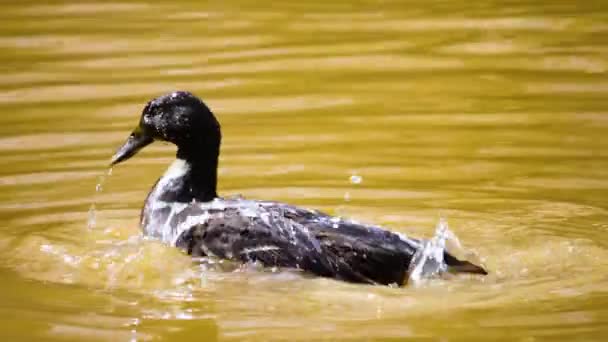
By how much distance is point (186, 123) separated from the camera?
8250 mm

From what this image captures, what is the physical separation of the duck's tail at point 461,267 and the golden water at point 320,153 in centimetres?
6

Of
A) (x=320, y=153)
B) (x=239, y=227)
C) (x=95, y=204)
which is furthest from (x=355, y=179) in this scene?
(x=239, y=227)

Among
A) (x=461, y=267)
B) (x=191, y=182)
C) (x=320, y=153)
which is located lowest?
(x=461, y=267)

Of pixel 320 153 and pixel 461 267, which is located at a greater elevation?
pixel 320 153

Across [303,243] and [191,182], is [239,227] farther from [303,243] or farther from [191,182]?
[191,182]

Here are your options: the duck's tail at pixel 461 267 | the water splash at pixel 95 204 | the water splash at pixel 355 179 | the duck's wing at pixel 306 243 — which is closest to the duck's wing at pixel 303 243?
the duck's wing at pixel 306 243

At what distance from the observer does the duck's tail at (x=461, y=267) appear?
24.1 ft

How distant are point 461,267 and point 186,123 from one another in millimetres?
1774

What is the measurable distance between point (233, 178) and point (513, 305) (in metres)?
2.89

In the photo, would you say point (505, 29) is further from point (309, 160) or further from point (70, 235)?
point (70, 235)

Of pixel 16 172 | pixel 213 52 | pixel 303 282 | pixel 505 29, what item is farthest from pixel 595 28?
pixel 303 282

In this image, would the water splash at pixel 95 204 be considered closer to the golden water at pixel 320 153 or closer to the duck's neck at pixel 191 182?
the golden water at pixel 320 153

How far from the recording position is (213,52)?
12203mm

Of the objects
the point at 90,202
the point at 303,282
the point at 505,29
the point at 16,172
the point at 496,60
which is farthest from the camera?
the point at 505,29
